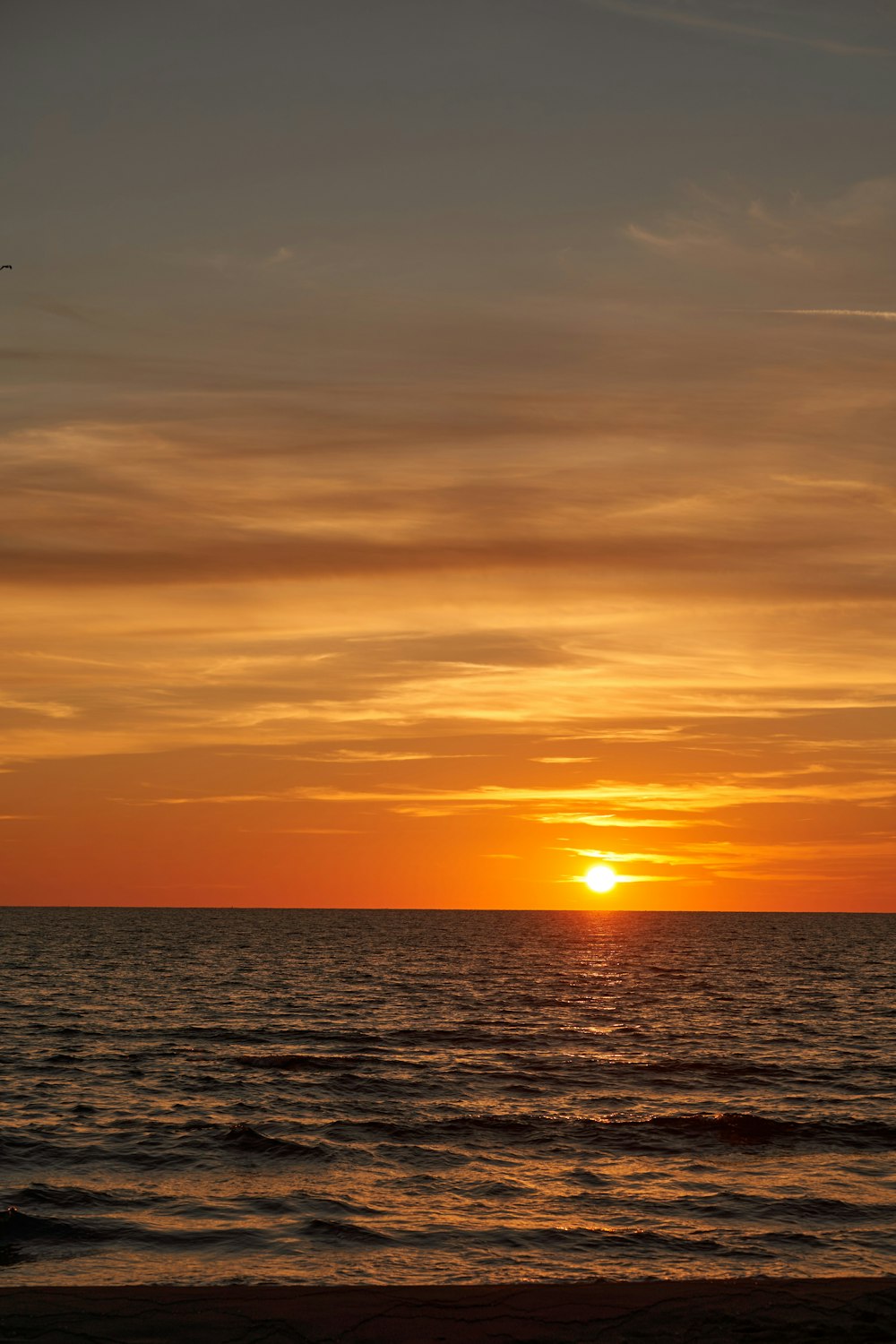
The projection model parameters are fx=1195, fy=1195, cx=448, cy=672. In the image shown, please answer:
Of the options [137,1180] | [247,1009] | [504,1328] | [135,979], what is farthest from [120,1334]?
[135,979]

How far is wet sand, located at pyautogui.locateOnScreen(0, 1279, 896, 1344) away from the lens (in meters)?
12.0

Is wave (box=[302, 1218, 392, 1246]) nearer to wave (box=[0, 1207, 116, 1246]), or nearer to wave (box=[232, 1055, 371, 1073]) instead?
wave (box=[0, 1207, 116, 1246])

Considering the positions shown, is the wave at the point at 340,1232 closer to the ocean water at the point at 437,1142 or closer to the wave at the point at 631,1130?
the ocean water at the point at 437,1142

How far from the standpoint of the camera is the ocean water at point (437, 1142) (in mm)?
→ 17156

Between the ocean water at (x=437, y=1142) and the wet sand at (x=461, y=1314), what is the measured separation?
9.15ft

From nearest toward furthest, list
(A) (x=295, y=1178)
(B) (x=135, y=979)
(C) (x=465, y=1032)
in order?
(A) (x=295, y=1178) < (C) (x=465, y=1032) < (B) (x=135, y=979)

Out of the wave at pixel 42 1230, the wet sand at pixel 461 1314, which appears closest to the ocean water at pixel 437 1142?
the wave at pixel 42 1230

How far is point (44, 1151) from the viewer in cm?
2328

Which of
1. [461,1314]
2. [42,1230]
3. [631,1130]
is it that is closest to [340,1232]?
[42,1230]

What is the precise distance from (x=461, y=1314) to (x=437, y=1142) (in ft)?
41.0

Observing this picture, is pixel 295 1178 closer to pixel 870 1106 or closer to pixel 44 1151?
pixel 44 1151

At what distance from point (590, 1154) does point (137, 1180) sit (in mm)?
8773

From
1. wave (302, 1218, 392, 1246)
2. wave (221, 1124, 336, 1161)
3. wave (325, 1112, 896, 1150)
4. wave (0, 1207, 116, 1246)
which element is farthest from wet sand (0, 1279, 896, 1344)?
wave (325, 1112, 896, 1150)

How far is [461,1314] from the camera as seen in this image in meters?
12.8
